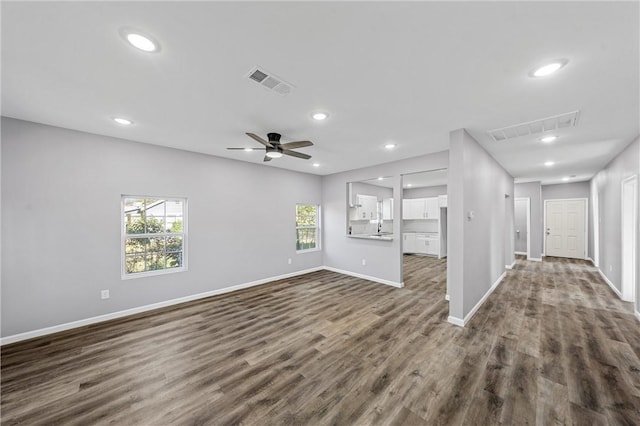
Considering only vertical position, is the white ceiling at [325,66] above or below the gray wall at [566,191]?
above

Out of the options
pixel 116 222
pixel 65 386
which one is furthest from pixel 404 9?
pixel 116 222

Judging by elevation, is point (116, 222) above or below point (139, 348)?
above

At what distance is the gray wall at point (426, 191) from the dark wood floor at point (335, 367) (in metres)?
5.32

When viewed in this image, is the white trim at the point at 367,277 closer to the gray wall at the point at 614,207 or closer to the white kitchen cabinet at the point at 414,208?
the gray wall at the point at 614,207

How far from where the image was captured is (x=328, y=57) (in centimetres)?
175

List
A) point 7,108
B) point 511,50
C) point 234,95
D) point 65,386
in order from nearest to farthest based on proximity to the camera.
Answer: point 511,50
point 65,386
point 234,95
point 7,108

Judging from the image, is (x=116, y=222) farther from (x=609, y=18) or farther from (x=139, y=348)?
(x=609, y=18)

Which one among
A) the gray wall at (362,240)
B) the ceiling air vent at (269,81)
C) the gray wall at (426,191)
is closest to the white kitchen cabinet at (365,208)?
the gray wall at (362,240)

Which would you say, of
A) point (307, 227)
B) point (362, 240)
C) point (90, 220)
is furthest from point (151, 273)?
point (362, 240)

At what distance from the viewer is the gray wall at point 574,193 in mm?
7620

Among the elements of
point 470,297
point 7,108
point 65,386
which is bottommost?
point 65,386

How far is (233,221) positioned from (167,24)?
12.3 ft

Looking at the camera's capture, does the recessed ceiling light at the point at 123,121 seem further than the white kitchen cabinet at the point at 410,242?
No

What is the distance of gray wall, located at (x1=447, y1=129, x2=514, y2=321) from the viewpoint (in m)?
3.22
